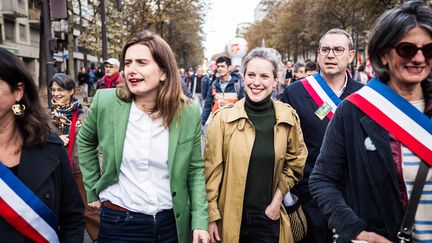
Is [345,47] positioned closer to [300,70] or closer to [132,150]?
[132,150]

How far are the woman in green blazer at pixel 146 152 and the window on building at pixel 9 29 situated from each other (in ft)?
132

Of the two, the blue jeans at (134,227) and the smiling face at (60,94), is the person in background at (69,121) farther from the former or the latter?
the blue jeans at (134,227)

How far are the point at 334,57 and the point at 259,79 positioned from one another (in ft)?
2.82

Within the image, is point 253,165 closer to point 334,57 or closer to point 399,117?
point 334,57

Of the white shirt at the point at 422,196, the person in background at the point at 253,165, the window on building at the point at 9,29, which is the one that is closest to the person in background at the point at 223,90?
the person in background at the point at 253,165

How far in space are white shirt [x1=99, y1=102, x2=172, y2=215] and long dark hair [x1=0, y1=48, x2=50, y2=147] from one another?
64 centimetres

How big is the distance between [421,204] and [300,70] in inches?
383

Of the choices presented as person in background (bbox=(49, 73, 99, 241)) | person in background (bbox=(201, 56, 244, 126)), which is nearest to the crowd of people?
person in background (bbox=(49, 73, 99, 241))

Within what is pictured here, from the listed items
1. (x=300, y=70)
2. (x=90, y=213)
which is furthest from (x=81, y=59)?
(x=90, y=213)

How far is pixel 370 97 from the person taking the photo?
2.08 m

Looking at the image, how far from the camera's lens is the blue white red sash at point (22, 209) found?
2.02 metres

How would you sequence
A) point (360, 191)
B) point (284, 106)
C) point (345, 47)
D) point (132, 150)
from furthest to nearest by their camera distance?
1. point (345, 47)
2. point (284, 106)
3. point (132, 150)
4. point (360, 191)

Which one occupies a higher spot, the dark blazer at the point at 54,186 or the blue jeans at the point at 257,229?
the dark blazer at the point at 54,186

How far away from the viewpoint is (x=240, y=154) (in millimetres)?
3359
